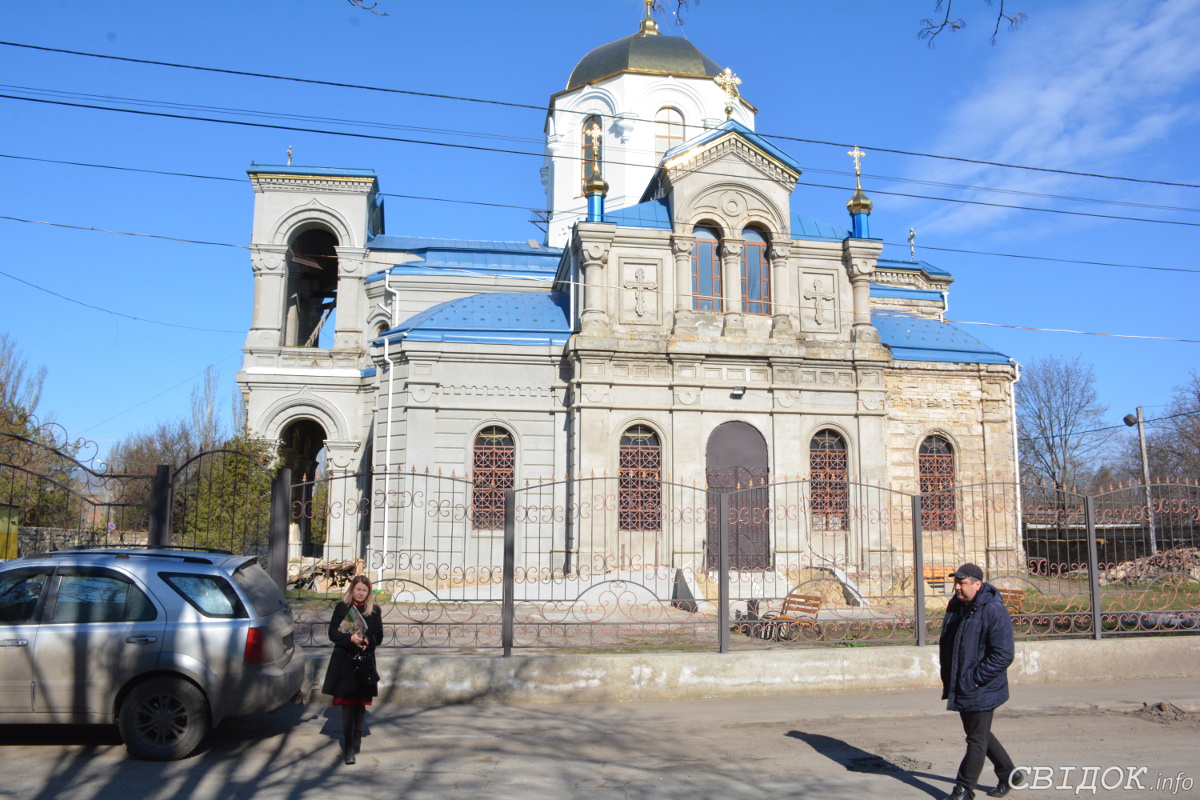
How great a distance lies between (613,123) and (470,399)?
12945 millimetres

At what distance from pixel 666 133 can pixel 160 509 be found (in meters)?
23.2

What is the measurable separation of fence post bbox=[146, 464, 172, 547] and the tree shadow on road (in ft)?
22.4

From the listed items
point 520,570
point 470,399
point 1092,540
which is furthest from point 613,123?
point 1092,540

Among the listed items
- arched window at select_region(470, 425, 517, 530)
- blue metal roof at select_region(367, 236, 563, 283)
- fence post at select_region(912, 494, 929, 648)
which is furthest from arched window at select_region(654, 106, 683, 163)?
fence post at select_region(912, 494, 929, 648)

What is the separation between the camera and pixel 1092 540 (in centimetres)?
1009

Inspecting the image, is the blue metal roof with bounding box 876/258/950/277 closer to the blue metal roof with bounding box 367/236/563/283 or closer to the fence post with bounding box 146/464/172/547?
the blue metal roof with bounding box 367/236/563/283

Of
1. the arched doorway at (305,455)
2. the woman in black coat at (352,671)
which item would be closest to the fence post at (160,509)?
the woman in black coat at (352,671)

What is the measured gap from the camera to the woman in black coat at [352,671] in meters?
6.62

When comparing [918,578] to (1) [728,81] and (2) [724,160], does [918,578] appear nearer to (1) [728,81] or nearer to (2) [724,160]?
(2) [724,160]

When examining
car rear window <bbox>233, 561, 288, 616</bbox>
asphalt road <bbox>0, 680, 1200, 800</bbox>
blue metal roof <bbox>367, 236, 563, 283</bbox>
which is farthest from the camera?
blue metal roof <bbox>367, 236, 563, 283</bbox>

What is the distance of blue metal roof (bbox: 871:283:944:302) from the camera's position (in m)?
28.7

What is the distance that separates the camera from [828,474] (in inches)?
819

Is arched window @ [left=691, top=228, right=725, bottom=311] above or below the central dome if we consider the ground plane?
below

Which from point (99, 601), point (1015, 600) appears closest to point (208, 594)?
point (99, 601)
